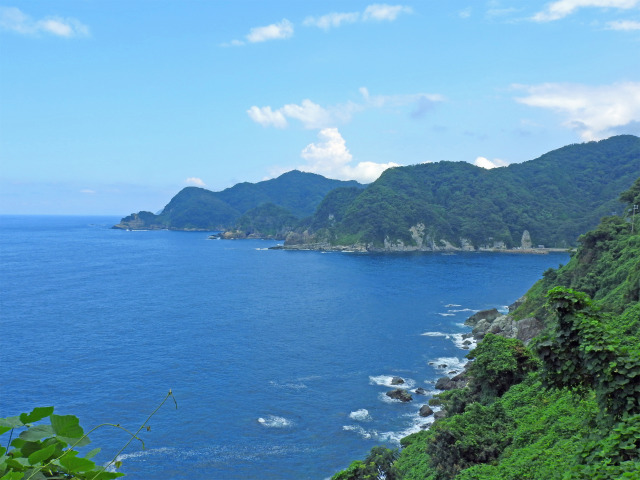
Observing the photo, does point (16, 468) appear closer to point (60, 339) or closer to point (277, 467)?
point (277, 467)

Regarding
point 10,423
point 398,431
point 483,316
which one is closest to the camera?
point 10,423

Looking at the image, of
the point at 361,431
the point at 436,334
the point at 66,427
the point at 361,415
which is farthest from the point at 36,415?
the point at 436,334

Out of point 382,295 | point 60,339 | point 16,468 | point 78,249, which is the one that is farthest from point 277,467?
point 78,249

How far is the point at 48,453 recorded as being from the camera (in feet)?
10.6

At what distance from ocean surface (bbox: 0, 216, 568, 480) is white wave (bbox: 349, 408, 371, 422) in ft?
0.72

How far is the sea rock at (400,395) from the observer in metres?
51.0

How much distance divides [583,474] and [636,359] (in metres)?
4.17

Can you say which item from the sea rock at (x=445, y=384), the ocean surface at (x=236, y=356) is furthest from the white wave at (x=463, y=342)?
the sea rock at (x=445, y=384)

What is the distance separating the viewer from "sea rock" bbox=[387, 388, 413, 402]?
51.0 metres

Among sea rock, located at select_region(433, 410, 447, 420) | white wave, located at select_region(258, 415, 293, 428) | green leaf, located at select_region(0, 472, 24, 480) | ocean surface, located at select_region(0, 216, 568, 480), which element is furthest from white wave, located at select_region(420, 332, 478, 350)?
green leaf, located at select_region(0, 472, 24, 480)

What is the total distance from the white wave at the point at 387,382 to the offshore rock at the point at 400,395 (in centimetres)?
246

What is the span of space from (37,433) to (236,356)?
6431 cm

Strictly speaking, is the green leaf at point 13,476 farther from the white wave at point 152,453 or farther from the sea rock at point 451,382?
the sea rock at point 451,382

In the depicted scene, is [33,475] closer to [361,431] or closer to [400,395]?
[361,431]
